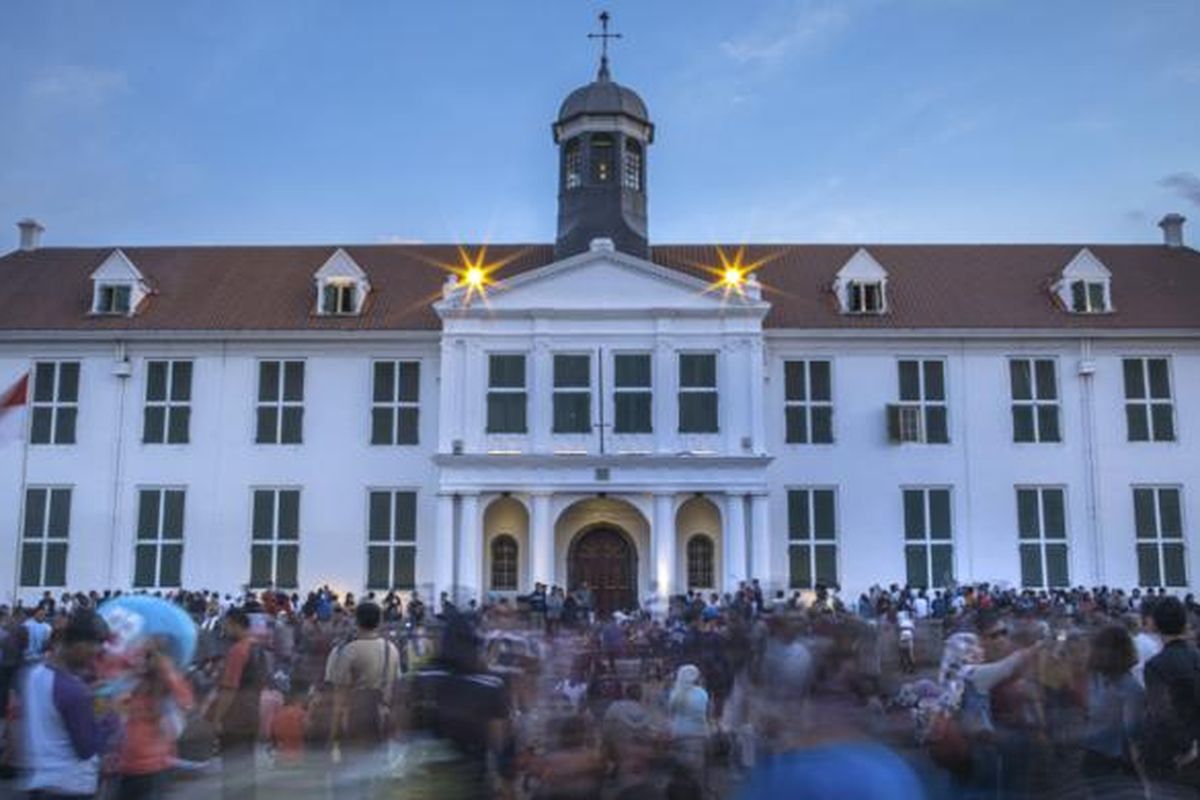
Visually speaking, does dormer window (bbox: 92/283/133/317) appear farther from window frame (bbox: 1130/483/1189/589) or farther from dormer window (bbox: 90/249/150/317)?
window frame (bbox: 1130/483/1189/589)

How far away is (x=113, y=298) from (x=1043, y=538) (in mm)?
25256

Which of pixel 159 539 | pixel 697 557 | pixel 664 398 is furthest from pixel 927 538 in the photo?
pixel 159 539

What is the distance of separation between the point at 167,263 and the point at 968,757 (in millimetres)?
31189

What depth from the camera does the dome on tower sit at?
104ft

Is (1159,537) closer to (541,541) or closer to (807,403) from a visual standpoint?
(807,403)

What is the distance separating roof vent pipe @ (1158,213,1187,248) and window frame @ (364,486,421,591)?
23.9 meters

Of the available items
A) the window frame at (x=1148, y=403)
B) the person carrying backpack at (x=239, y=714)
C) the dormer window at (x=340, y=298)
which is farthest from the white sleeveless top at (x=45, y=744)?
the window frame at (x=1148, y=403)

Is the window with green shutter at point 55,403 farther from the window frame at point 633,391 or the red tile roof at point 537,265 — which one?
the window frame at point 633,391

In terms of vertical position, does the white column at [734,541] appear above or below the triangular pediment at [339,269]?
below

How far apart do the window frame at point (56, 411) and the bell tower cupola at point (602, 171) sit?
1334cm

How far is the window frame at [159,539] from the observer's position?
96.6 ft

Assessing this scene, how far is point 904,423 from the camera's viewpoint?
29797 millimetres

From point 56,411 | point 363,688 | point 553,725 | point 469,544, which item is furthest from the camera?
point 56,411

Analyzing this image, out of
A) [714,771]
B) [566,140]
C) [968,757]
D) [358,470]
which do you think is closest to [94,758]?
[968,757]
